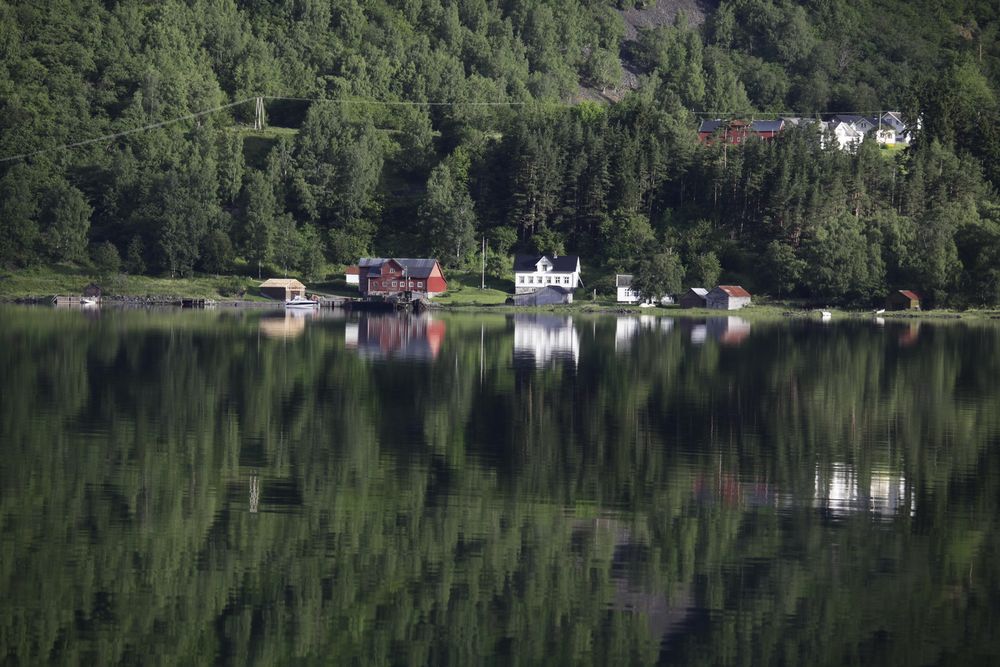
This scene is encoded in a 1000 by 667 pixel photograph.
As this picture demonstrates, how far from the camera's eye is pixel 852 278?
9812cm

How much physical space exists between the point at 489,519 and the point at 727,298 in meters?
80.1

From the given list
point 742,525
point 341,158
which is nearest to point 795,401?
point 742,525

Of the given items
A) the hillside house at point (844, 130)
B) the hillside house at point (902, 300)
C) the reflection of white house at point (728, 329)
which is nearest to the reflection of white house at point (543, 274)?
the reflection of white house at point (728, 329)

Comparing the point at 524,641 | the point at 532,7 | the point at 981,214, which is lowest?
the point at 524,641

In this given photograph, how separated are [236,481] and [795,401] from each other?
769 inches

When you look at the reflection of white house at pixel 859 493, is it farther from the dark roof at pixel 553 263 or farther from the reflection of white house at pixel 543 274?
the dark roof at pixel 553 263

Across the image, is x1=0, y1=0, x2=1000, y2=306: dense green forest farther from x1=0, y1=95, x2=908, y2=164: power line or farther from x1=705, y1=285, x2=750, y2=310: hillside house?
x1=705, y1=285, x2=750, y2=310: hillside house

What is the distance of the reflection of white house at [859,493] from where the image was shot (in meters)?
22.4

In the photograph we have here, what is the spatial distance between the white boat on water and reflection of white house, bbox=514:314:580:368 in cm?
1834

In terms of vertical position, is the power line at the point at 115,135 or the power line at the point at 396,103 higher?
the power line at the point at 396,103

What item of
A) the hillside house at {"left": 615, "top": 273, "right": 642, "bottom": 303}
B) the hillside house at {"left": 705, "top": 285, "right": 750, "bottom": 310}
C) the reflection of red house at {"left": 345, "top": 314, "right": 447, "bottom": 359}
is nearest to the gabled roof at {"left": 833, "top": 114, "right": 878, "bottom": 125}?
the hillside house at {"left": 705, "top": 285, "right": 750, "bottom": 310}

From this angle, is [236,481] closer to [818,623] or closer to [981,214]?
[818,623]

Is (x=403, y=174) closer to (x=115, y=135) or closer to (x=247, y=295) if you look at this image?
(x=115, y=135)

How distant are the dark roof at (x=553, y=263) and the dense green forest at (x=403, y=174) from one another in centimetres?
250
